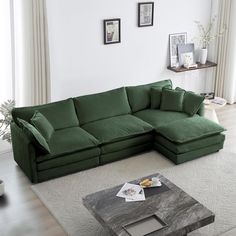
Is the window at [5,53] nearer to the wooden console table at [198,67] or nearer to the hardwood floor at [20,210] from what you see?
the hardwood floor at [20,210]

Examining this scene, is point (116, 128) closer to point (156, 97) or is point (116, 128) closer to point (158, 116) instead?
point (158, 116)

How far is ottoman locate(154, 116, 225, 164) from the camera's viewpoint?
18.4ft

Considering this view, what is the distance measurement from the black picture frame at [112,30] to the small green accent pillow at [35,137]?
211cm

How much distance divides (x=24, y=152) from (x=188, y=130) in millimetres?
2115

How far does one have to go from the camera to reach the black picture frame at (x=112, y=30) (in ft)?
21.4

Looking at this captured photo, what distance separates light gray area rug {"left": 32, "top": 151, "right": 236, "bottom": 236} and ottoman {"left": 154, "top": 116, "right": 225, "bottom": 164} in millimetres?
106

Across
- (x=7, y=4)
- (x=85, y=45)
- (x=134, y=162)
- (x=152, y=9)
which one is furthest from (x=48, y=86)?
(x=152, y=9)

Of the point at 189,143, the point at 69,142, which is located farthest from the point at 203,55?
the point at 69,142

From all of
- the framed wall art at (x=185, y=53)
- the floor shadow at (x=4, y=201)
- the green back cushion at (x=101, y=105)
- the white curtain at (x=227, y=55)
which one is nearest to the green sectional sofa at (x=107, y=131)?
the green back cushion at (x=101, y=105)

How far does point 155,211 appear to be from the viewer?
4164 millimetres

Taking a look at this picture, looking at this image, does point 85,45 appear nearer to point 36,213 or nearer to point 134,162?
point 134,162

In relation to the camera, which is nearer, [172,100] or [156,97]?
[172,100]

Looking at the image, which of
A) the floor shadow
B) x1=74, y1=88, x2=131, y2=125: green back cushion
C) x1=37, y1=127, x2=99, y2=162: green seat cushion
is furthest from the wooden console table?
the floor shadow

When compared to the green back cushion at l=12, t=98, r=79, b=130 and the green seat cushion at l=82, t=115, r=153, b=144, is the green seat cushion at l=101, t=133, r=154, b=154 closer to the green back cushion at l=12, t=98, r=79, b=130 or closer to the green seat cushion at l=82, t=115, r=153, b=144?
the green seat cushion at l=82, t=115, r=153, b=144
